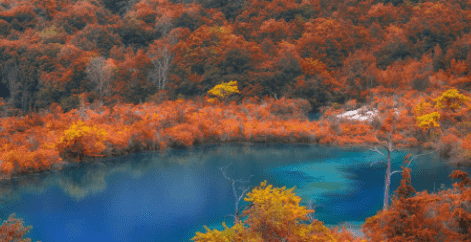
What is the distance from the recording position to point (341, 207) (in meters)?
21.0

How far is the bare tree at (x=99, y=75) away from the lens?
178ft

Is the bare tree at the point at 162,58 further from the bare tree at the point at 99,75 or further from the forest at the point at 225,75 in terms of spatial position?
the bare tree at the point at 99,75

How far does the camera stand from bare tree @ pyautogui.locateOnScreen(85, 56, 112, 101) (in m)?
54.1

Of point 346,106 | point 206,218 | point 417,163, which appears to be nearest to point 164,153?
point 206,218

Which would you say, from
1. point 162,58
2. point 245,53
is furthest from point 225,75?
point 162,58

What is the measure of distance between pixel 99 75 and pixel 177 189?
113ft

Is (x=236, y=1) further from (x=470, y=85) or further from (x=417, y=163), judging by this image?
(x=417, y=163)

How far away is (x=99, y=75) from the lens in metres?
54.4

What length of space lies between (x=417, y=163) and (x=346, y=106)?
18020 millimetres

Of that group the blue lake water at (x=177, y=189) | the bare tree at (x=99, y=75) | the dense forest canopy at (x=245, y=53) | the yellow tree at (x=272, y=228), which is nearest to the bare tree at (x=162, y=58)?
the dense forest canopy at (x=245, y=53)

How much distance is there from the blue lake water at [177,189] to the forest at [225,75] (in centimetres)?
279

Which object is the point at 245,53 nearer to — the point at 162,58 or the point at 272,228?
the point at 162,58

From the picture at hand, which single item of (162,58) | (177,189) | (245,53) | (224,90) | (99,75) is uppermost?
(245,53)

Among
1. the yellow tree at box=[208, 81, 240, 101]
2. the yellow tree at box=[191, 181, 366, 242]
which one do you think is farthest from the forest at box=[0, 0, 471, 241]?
the yellow tree at box=[191, 181, 366, 242]
